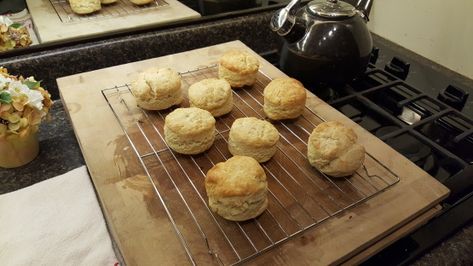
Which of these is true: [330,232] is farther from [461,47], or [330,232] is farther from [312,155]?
[461,47]

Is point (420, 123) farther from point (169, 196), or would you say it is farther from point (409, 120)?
point (169, 196)

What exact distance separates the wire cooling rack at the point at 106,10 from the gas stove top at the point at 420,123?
0.53 metres

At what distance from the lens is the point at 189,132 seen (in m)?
0.93

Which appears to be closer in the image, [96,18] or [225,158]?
[225,158]

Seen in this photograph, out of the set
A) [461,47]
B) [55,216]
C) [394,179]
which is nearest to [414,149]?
[394,179]

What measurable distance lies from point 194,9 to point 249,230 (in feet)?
3.49

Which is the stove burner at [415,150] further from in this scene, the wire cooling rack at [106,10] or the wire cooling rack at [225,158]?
the wire cooling rack at [106,10]

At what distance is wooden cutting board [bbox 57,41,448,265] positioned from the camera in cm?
74

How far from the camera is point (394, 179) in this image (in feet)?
3.00

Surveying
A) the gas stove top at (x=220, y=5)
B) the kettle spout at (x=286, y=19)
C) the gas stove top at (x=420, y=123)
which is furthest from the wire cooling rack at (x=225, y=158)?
the gas stove top at (x=220, y=5)

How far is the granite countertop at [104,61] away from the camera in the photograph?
866mm

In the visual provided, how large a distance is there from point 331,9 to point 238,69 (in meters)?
0.35

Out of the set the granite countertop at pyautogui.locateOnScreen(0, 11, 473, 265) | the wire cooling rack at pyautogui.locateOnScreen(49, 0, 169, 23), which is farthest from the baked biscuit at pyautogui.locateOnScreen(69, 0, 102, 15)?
the granite countertop at pyautogui.locateOnScreen(0, 11, 473, 265)

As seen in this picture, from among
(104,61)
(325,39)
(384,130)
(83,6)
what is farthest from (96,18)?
(384,130)
